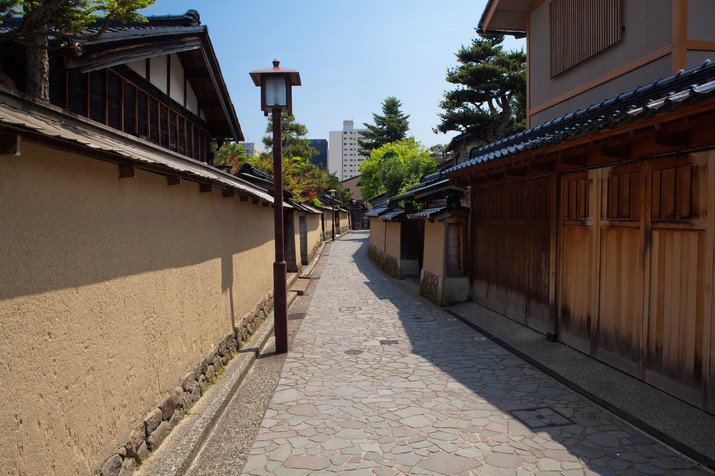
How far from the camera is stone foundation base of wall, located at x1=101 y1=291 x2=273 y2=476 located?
4.38 meters

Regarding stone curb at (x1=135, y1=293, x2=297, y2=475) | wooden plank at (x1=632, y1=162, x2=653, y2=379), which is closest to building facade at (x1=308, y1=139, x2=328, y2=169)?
stone curb at (x1=135, y1=293, x2=297, y2=475)

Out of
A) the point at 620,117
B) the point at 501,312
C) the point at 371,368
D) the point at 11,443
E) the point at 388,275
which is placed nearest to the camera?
the point at 11,443

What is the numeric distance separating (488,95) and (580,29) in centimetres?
2354

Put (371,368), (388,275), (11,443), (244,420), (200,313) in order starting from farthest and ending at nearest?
(388,275), (371,368), (200,313), (244,420), (11,443)

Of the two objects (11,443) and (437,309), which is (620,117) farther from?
(437,309)

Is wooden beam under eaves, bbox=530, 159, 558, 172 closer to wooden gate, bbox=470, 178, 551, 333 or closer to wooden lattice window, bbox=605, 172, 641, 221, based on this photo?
wooden gate, bbox=470, 178, 551, 333

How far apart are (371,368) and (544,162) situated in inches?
212

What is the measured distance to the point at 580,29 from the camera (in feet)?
32.2

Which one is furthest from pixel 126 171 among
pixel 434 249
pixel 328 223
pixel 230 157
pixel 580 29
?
pixel 328 223

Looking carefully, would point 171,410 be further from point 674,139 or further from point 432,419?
point 674,139

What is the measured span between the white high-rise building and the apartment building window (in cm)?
16557

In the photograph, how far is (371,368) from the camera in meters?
8.38

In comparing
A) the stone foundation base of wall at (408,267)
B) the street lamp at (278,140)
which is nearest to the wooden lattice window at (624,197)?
the street lamp at (278,140)

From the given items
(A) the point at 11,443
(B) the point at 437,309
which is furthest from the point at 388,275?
(A) the point at 11,443
